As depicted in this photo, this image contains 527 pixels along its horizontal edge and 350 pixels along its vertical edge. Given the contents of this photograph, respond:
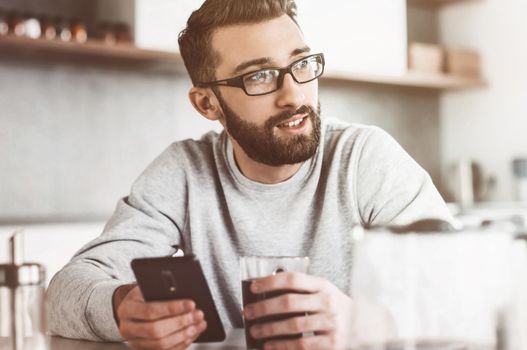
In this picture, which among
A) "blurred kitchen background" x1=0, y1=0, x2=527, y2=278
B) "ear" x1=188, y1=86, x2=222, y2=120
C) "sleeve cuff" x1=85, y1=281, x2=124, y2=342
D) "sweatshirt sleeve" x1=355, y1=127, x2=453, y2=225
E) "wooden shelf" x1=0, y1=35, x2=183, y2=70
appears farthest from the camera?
"blurred kitchen background" x1=0, y1=0, x2=527, y2=278

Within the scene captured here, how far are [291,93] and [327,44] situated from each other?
2107 millimetres

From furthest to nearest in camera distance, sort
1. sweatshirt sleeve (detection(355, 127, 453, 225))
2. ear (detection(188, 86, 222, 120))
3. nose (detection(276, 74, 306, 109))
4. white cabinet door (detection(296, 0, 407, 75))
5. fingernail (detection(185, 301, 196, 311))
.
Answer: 1. white cabinet door (detection(296, 0, 407, 75))
2. ear (detection(188, 86, 222, 120))
3. nose (detection(276, 74, 306, 109))
4. sweatshirt sleeve (detection(355, 127, 453, 225))
5. fingernail (detection(185, 301, 196, 311))

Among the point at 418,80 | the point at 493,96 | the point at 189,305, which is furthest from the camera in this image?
the point at 493,96

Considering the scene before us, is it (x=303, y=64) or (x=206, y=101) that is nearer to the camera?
(x=303, y=64)

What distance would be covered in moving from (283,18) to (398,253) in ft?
3.41

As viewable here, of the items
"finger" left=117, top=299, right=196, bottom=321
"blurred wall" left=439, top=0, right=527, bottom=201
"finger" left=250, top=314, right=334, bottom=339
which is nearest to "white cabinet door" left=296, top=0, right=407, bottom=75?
"blurred wall" left=439, top=0, right=527, bottom=201

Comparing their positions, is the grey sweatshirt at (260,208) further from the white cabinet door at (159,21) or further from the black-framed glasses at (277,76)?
the white cabinet door at (159,21)

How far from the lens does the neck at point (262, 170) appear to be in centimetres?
160

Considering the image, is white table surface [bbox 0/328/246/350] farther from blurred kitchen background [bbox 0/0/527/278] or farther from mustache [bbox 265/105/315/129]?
blurred kitchen background [bbox 0/0/527/278]

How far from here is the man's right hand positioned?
102cm

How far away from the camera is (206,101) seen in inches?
71.6

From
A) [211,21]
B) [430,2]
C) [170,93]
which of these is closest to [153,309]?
[211,21]

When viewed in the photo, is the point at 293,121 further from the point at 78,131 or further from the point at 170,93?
the point at 170,93

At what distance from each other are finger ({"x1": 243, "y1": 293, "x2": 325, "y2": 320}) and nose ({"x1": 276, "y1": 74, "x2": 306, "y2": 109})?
2.09 feet
